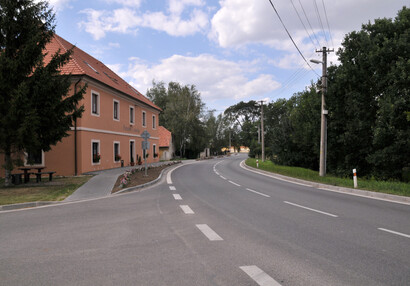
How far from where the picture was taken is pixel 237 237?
17.2ft

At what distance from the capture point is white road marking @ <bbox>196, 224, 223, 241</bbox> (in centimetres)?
517

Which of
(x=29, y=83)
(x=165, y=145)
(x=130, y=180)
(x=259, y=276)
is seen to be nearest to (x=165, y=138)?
(x=165, y=145)

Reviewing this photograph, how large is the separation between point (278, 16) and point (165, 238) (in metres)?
10.9

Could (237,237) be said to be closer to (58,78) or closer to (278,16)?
(278,16)

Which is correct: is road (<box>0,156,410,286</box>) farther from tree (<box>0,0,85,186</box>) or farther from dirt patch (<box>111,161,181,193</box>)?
tree (<box>0,0,85,186</box>)

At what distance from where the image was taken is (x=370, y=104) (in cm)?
2075

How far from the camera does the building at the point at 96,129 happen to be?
19891mm

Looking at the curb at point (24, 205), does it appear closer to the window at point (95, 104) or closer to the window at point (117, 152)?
the window at point (95, 104)

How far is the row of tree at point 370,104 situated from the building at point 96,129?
15.8 meters

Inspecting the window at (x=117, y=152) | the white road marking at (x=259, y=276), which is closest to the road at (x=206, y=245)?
the white road marking at (x=259, y=276)

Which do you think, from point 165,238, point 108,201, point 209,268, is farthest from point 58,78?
point 209,268

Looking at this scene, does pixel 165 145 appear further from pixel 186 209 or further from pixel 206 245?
pixel 206 245

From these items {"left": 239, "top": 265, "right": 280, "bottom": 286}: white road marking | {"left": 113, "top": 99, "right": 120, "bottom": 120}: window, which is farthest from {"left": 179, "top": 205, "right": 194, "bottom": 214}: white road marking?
{"left": 113, "top": 99, "right": 120, "bottom": 120}: window

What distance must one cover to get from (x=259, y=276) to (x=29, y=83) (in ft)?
41.9
